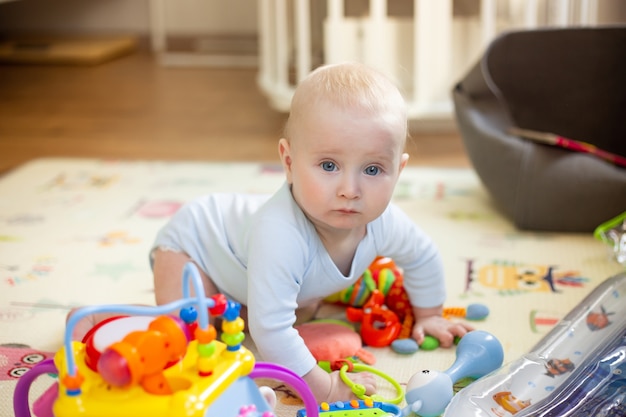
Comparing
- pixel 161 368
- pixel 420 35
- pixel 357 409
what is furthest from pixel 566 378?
pixel 420 35

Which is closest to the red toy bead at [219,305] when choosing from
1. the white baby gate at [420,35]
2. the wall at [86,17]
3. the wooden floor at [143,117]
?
the wooden floor at [143,117]

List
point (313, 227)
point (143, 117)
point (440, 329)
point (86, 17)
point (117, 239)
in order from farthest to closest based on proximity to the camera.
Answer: point (86, 17), point (143, 117), point (117, 239), point (440, 329), point (313, 227)

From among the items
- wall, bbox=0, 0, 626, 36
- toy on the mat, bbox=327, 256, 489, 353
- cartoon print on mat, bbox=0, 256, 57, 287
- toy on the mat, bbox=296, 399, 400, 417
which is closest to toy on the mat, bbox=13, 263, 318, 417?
toy on the mat, bbox=296, 399, 400, 417

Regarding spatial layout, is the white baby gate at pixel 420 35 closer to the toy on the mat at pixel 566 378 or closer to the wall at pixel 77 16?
the toy on the mat at pixel 566 378

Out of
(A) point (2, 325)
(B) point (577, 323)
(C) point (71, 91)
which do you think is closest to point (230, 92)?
(C) point (71, 91)

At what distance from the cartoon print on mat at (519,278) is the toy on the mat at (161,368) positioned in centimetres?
63

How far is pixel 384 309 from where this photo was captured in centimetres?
123

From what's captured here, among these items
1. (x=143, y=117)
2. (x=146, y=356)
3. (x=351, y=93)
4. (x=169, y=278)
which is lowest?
(x=143, y=117)

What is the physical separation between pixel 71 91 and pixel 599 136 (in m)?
2.02

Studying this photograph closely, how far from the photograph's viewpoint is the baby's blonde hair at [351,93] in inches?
38.2

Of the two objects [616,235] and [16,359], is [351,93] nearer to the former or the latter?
[16,359]

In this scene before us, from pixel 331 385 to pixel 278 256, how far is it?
0.17 metres

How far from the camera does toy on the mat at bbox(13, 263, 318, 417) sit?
2.39 ft

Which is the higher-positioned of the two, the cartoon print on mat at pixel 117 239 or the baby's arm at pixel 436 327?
the baby's arm at pixel 436 327
